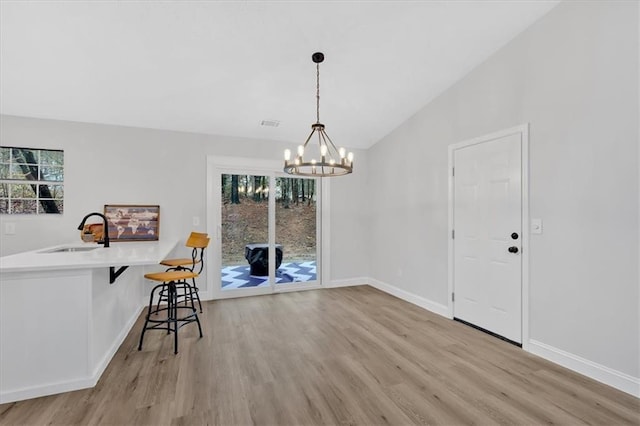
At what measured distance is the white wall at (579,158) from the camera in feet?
7.47

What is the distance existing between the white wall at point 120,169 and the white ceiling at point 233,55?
0.69 ft

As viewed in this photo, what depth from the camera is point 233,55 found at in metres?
3.12

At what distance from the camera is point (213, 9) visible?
2.57 metres

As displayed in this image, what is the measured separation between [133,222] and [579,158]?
4.98 m

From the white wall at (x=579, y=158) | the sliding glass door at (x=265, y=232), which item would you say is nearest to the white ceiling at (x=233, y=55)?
the white wall at (x=579, y=158)

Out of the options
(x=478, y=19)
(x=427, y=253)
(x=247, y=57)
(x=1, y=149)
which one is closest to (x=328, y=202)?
(x=427, y=253)

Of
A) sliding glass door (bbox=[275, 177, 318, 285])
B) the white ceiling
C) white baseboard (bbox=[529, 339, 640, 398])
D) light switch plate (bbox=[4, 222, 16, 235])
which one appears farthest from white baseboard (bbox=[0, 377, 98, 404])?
white baseboard (bbox=[529, 339, 640, 398])

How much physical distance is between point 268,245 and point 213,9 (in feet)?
10.7

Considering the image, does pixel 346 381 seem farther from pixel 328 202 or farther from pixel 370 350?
pixel 328 202

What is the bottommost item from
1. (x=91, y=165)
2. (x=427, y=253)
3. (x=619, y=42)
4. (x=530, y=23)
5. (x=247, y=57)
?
(x=427, y=253)

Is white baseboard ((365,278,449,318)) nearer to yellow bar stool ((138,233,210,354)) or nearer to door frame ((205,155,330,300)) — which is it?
door frame ((205,155,330,300))

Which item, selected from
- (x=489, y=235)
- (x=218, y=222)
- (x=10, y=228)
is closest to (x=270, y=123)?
(x=218, y=222)

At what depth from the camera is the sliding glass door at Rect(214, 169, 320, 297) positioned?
4.74m

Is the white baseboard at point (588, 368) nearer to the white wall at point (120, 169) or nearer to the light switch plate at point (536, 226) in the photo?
the light switch plate at point (536, 226)
